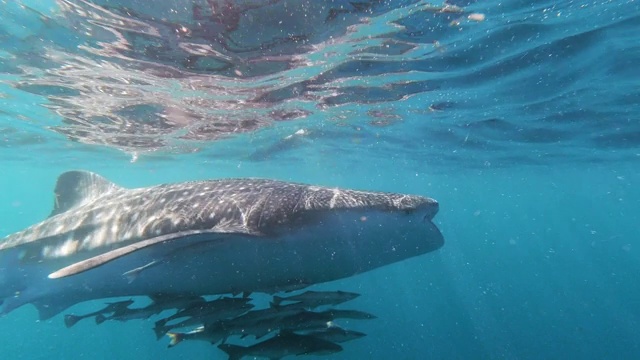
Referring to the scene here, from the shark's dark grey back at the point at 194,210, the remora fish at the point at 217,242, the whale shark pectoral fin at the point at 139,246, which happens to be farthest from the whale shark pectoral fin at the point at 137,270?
the shark's dark grey back at the point at 194,210

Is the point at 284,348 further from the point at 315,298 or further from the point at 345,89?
the point at 345,89

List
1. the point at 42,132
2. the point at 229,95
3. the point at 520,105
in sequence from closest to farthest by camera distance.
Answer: the point at 229,95 < the point at 520,105 < the point at 42,132

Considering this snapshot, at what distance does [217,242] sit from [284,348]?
2.77m

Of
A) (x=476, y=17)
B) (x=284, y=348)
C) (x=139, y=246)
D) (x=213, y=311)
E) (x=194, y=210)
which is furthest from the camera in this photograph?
(x=476, y=17)

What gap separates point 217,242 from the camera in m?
4.11

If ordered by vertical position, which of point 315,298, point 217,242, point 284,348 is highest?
point 217,242

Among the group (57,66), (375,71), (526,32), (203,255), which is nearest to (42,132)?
(57,66)

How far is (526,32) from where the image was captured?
9.99 meters

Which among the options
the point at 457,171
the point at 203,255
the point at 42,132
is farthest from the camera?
the point at 457,171

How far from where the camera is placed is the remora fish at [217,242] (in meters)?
4.21

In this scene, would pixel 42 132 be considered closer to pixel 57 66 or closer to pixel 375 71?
pixel 57 66

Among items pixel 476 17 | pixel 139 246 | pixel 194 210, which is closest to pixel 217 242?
pixel 139 246

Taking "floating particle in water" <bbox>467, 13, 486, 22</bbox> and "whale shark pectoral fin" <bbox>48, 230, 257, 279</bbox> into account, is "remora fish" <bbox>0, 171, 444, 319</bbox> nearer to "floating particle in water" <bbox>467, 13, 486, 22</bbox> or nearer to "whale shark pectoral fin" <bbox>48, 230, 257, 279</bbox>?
"whale shark pectoral fin" <bbox>48, 230, 257, 279</bbox>

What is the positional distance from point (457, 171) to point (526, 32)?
30.1m
